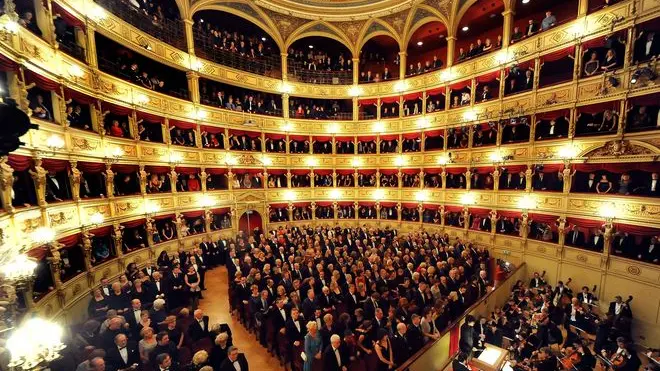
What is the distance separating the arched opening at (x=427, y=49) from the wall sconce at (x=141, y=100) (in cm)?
1410

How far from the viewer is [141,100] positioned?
10.7 m

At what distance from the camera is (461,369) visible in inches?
211

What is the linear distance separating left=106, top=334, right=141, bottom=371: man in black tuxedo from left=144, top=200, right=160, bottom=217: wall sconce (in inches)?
274

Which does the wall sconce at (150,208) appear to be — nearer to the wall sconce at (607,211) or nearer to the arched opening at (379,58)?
the arched opening at (379,58)

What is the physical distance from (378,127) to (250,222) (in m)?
10.0

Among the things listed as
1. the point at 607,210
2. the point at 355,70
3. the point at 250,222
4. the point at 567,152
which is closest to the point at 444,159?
the point at 567,152

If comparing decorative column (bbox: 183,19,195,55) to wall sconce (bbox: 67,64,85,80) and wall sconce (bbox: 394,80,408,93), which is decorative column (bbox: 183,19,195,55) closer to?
wall sconce (bbox: 67,64,85,80)

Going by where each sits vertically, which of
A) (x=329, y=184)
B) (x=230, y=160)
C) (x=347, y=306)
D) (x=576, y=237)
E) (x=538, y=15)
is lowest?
(x=347, y=306)

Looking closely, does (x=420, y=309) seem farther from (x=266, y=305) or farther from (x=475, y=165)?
(x=475, y=165)

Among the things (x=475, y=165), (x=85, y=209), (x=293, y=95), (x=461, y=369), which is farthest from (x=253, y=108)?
(x=461, y=369)

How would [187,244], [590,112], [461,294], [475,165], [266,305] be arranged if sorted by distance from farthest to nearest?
[475,165], [187,244], [590,112], [461,294], [266,305]

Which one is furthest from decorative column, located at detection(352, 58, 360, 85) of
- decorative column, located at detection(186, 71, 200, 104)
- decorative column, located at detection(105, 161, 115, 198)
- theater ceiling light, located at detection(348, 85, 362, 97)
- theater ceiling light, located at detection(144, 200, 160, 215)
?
decorative column, located at detection(105, 161, 115, 198)

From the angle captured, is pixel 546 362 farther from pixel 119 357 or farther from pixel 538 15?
pixel 538 15

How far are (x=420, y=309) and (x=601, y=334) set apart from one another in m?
4.93
